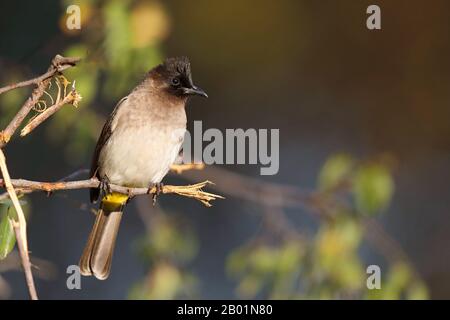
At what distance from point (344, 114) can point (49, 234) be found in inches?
106

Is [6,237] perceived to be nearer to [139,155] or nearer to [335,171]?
[139,155]

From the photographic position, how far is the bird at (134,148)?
364 cm

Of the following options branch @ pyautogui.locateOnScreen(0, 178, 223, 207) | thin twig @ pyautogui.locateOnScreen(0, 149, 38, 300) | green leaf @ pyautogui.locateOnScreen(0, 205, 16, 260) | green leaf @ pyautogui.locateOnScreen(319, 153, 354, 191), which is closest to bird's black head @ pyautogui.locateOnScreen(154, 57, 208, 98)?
green leaf @ pyautogui.locateOnScreen(319, 153, 354, 191)

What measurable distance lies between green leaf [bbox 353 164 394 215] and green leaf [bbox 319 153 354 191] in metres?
0.14

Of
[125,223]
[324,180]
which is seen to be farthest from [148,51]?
[125,223]

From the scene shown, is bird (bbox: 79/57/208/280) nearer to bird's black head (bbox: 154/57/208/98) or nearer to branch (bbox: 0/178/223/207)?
bird's black head (bbox: 154/57/208/98)

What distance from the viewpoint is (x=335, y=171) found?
410 centimetres

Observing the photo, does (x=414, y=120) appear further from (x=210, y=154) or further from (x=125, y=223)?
(x=210, y=154)

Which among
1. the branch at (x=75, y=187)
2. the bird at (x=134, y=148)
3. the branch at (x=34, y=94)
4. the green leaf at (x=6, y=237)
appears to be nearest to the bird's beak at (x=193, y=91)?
the bird at (x=134, y=148)

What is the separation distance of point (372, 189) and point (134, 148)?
3.72 feet

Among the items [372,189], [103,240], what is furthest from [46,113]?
[372,189]

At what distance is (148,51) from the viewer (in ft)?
13.0

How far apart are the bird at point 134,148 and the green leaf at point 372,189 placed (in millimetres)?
884

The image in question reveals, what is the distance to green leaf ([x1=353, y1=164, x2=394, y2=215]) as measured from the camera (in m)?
3.92
